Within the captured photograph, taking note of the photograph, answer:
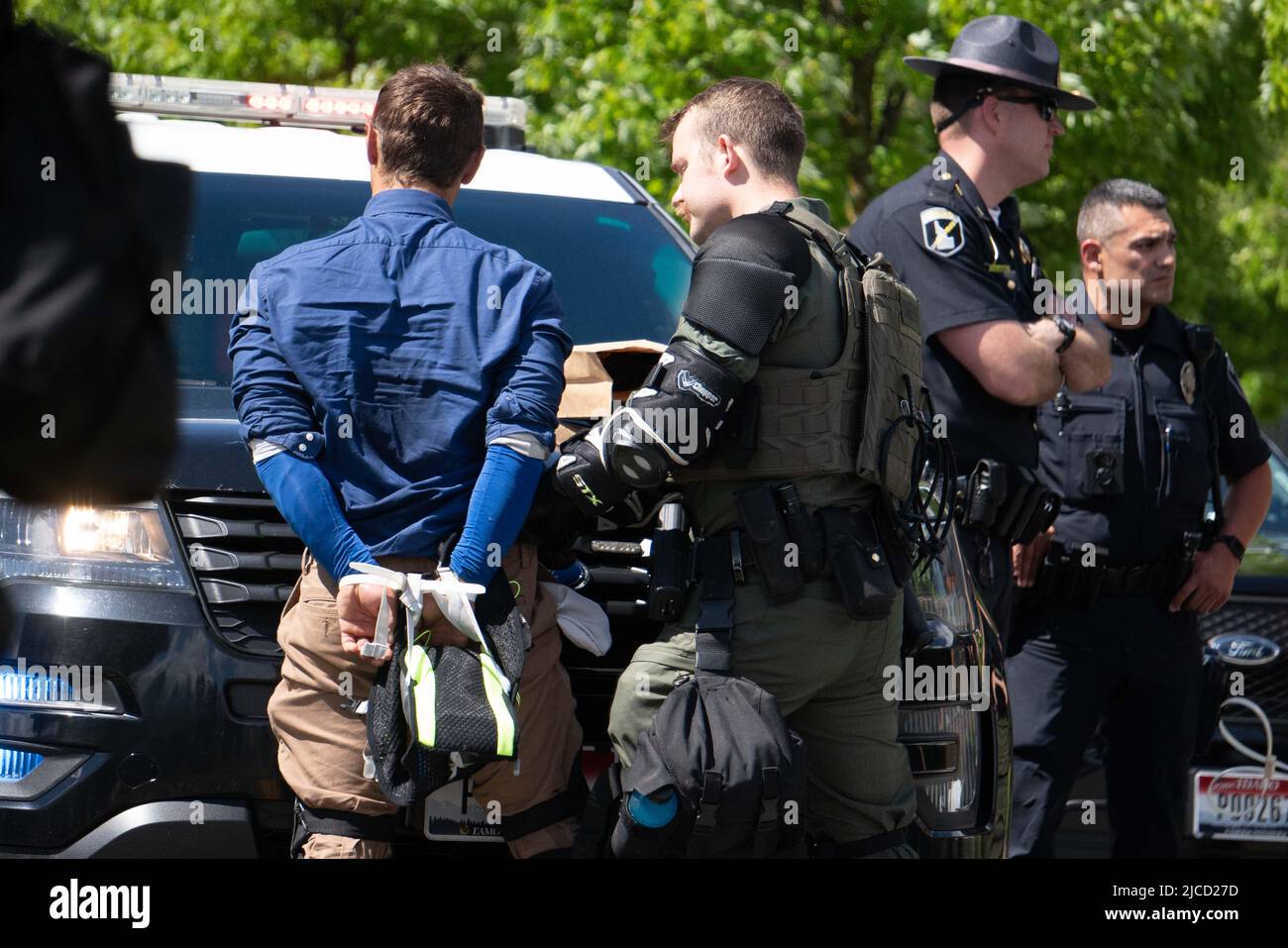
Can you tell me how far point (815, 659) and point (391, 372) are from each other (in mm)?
1015

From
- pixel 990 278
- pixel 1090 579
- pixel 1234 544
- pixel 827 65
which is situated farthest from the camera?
pixel 827 65

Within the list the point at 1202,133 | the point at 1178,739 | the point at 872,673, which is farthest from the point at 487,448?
the point at 1202,133

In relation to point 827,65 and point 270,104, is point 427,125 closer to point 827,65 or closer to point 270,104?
point 270,104

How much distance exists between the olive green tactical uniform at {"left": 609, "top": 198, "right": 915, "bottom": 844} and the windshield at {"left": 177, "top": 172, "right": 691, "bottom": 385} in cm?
125

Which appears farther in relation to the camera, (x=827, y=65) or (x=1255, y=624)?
(x=827, y=65)

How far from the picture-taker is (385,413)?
313cm

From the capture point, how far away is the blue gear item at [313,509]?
3.04 meters

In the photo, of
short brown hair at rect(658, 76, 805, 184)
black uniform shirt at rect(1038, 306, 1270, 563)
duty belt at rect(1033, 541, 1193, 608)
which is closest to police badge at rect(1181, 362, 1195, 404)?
black uniform shirt at rect(1038, 306, 1270, 563)

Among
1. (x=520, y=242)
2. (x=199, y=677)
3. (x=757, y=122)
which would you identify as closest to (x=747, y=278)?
(x=757, y=122)

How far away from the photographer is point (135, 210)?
1.10m

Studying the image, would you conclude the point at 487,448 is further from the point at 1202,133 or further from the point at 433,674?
the point at 1202,133

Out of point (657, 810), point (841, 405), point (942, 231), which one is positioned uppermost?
point (942, 231)

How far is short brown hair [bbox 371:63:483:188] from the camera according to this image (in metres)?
3.21

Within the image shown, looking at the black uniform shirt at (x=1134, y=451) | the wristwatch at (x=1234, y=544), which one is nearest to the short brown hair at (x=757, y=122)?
the black uniform shirt at (x=1134, y=451)
